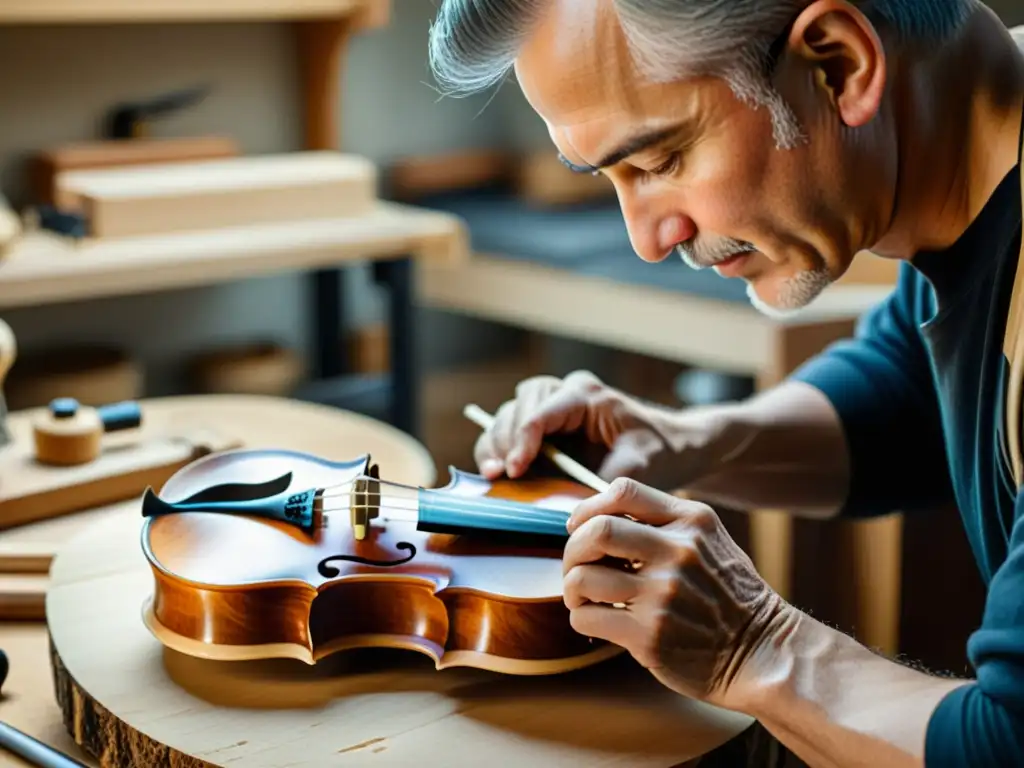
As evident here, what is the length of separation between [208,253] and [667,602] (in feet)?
4.72

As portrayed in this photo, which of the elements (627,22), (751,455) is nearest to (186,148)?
(751,455)

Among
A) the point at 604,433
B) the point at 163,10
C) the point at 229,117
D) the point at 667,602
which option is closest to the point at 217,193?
the point at 163,10

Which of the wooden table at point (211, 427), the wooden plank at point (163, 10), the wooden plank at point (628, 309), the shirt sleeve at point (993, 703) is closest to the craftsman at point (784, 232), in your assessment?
the shirt sleeve at point (993, 703)

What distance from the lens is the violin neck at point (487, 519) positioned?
3.29 ft

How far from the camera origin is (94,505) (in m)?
1.31

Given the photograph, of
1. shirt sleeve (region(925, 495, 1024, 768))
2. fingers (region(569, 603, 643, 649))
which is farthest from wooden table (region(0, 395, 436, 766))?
shirt sleeve (region(925, 495, 1024, 768))

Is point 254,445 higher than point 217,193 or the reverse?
the reverse

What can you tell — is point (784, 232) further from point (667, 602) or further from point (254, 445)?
point (254, 445)

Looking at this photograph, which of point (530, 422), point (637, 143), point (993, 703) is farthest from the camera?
point (530, 422)

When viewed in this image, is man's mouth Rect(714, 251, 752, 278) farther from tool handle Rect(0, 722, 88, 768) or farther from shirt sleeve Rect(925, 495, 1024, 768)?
tool handle Rect(0, 722, 88, 768)

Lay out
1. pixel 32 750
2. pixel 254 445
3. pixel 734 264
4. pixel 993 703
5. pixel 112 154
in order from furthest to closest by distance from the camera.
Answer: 1. pixel 112 154
2. pixel 254 445
3. pixel 734 264
4. pixel 32 750
5. pixel 993 703

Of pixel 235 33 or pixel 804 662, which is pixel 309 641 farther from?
pixel 235 33

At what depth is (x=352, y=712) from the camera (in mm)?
890

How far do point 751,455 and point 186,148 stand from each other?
4.83ft
